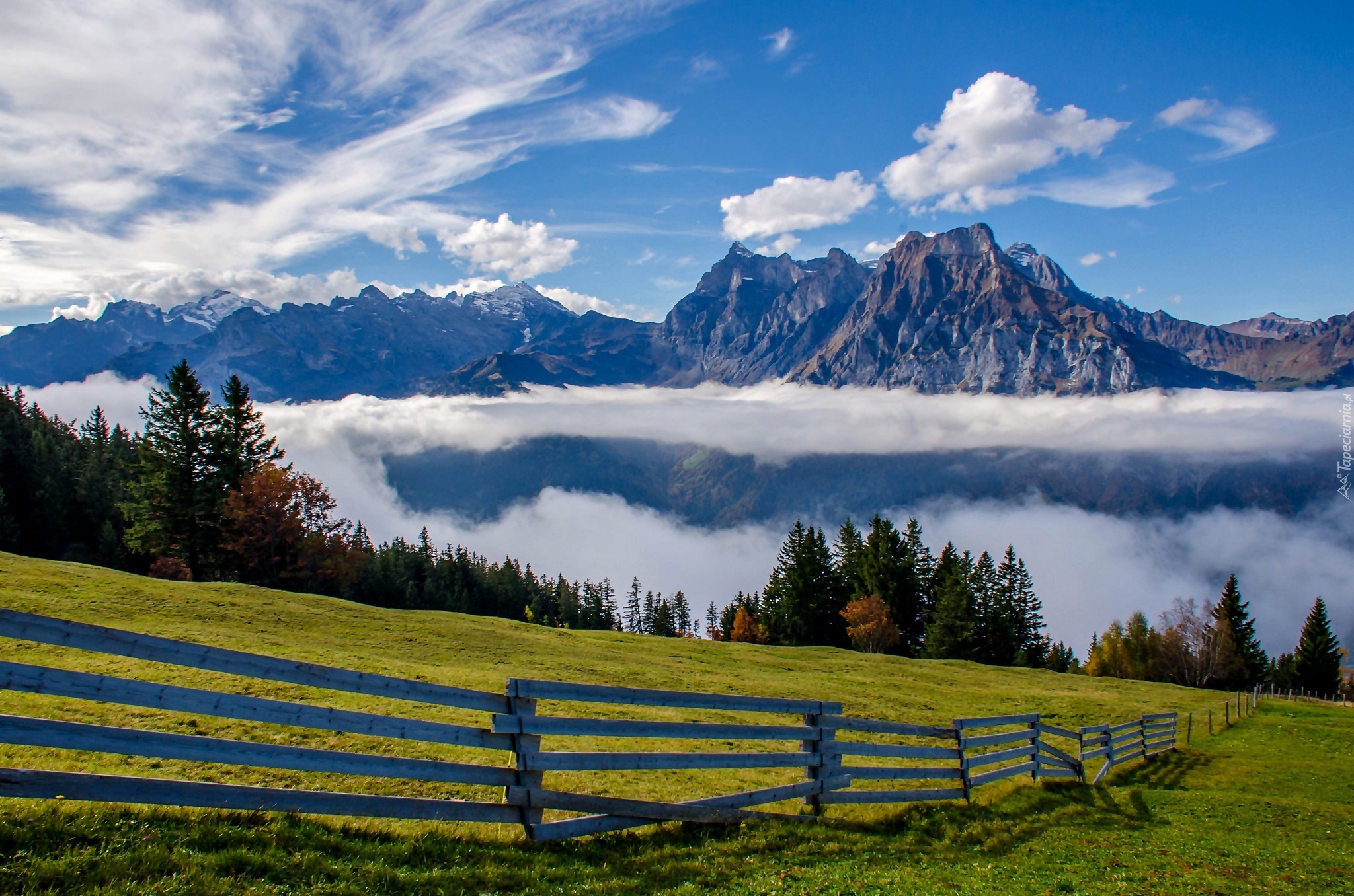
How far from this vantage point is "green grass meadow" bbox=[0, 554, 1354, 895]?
716cm

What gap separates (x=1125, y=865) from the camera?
13.2 meters

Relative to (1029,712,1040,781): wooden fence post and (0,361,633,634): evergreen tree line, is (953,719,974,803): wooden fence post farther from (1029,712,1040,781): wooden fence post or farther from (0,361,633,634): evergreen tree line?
(0,361,633,634): evergreen tree line

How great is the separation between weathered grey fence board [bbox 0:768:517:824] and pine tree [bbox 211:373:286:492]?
55697 mm

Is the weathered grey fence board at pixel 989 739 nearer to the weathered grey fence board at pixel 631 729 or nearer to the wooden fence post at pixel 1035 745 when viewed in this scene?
the wooden fence post at pixel 1035 745

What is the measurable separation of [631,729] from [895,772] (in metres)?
7.83

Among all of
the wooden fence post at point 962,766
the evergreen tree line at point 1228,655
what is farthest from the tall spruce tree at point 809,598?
the wooden fence post at point 962,766

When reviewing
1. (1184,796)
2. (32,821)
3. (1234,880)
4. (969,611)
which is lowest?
(969,611)

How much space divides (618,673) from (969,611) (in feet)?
216

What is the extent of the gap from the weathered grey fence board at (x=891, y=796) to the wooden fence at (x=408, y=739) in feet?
0.13

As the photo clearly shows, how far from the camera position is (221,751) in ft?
23.9

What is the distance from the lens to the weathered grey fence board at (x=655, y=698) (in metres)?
9.43

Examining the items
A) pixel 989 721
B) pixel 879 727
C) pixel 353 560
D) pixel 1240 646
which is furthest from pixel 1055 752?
pixel 1240 646

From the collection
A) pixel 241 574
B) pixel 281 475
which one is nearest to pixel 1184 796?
pixel 281 475

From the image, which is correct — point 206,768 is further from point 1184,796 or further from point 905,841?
point 1184,796
